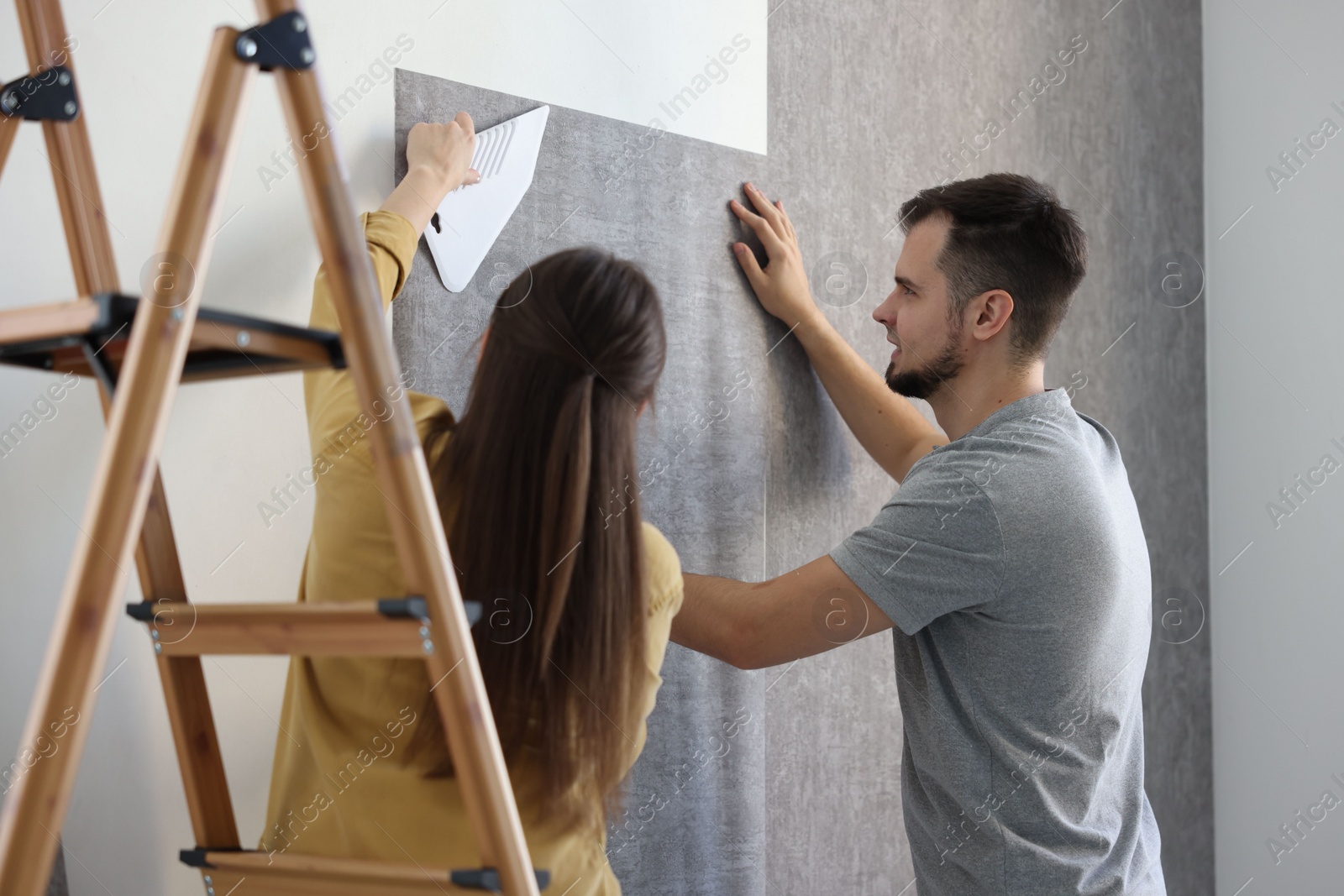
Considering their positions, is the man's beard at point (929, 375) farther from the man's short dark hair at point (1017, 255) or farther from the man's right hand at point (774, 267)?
the man's right hand at point (774, 267)

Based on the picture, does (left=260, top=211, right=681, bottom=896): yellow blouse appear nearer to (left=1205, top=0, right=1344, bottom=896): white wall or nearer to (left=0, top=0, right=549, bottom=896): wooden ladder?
(left=0, top=0, right=549, bottom=896): wooden ladder

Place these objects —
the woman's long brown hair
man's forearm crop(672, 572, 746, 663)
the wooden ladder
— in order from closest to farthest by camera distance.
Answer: the wooden ladder
the woman's long brown hair
man's forearm crop(672, 572, 746, 663)

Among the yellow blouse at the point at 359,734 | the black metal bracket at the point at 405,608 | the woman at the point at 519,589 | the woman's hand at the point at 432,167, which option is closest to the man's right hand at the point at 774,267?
the woman's hand at the point at 432,167

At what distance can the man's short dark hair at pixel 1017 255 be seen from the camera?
5.04 ft

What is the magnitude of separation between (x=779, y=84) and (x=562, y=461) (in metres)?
1.02

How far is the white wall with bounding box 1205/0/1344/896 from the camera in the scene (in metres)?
2.31

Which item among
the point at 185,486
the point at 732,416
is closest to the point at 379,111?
the point at 185,486

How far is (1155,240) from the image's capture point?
2.44m

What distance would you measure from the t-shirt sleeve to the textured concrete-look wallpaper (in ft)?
1.16

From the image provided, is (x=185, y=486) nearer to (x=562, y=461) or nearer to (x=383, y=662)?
(x=383, y=662)

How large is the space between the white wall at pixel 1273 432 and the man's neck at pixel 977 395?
3.93 feet

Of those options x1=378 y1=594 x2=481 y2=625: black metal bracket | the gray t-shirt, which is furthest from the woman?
the gray t-shirt

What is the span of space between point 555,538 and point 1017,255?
92 centimetres

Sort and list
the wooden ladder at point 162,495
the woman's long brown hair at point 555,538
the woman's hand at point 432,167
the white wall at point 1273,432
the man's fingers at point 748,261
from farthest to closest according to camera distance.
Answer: the white wall at point 1273,432 < the man's fingers at point 748,261 < the woman's hand at point 432,167 < the woman's long brown hair at point 555,538 < the wooden ladder at point 162,495
